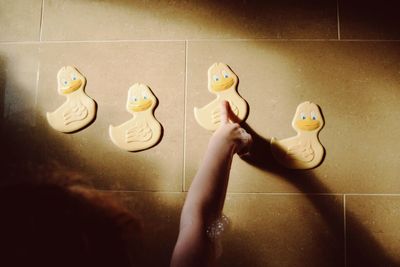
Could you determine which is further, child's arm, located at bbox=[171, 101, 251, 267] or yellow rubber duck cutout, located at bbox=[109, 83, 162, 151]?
yellow rubber duck cutout, located at bbox=[109, 83, 162, 151]

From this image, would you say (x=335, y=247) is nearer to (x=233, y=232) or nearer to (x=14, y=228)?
(x=233, y=232)

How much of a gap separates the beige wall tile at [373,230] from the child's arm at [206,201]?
1.19 ft

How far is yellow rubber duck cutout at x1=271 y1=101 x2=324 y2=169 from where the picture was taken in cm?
75

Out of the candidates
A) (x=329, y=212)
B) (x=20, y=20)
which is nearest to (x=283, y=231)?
(x=329, y=212)

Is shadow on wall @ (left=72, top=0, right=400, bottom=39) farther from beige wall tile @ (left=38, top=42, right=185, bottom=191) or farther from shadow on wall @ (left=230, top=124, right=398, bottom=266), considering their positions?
shadow on wall @ (left=230, top=124, right=398, bottom=266)

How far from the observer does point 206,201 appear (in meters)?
0.57

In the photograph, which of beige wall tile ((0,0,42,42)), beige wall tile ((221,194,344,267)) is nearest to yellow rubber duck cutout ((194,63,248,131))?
beige wall tile ((221,194,344,267))

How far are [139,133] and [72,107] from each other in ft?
0.66

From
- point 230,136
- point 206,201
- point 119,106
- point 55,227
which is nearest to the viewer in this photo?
point 55,227

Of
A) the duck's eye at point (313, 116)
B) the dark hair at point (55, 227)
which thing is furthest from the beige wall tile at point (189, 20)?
the dark hair at point (55, 227)

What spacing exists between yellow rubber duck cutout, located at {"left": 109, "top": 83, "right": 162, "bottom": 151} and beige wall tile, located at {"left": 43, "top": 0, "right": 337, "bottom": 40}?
172 millimetres

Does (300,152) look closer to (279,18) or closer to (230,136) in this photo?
(230,136)

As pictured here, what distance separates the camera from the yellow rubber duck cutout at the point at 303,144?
75cm

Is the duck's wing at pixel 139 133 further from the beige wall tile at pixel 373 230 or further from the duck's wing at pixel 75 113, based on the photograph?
the beige wall tile at pixel 373 230
